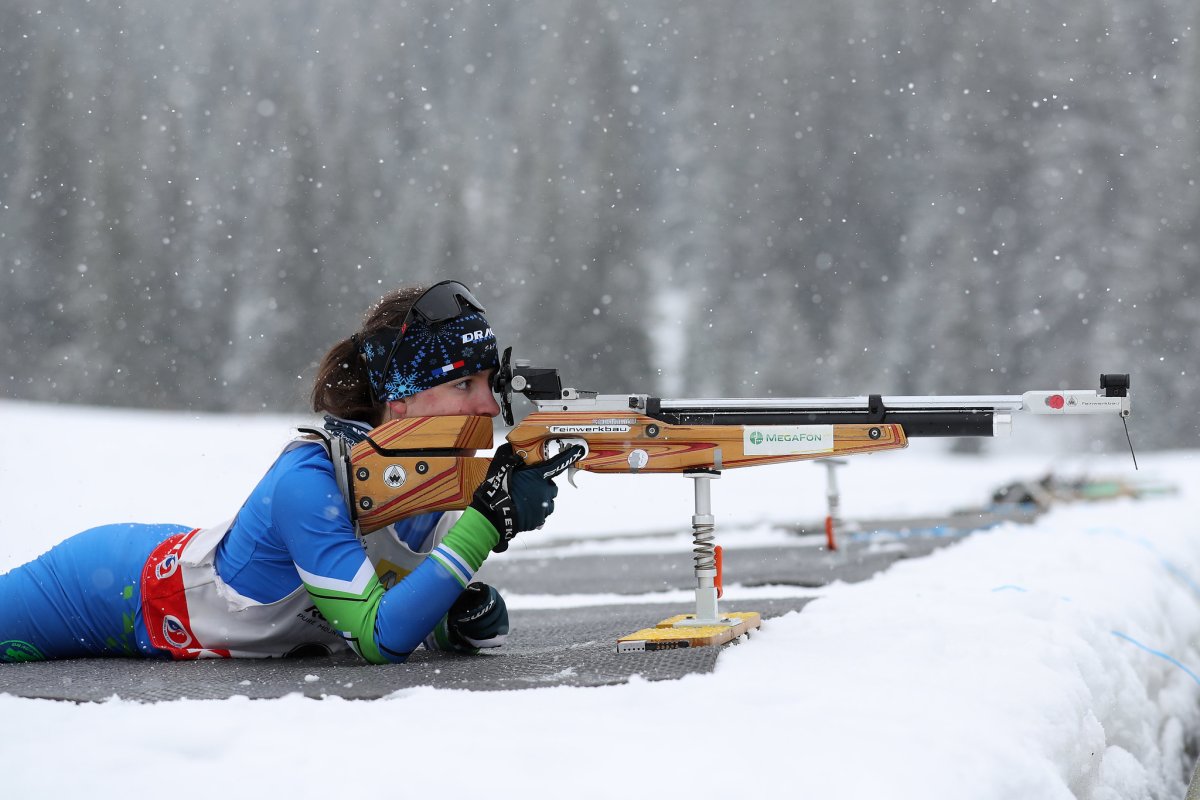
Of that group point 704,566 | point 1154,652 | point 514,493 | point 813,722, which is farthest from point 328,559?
point 1154,652

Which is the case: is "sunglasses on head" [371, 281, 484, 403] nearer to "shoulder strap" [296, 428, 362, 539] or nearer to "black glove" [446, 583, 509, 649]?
"shoulder strap" [296, 428, 362, 539]

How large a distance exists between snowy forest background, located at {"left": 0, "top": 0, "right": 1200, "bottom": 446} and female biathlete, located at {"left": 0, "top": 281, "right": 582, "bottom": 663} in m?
25.1

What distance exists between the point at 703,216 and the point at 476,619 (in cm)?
3576

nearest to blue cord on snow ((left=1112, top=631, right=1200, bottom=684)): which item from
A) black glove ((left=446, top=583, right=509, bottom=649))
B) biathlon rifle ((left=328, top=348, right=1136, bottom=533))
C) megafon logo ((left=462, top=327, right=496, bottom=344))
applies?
biathlon rifle ((left=328, top=348, right=1136, bottom=533))

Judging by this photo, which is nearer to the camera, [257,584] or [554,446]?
[554,446]

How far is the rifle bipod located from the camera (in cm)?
411

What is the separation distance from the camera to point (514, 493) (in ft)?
12.8

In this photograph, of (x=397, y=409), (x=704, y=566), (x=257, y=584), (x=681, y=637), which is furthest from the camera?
(x=704, y=566)

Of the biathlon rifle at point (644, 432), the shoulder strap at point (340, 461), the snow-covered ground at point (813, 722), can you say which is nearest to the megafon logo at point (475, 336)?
the biathlon rifle at point (644, 432)

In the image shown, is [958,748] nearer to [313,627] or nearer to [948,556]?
[313,627]

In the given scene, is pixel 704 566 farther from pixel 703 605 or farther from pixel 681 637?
pixel 681 637

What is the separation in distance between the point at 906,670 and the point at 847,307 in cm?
3340

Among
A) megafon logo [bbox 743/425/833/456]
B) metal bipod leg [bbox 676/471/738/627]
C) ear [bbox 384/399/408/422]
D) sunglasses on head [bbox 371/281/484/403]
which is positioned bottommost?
metal bipod leg [bbox 676/471/738/627]

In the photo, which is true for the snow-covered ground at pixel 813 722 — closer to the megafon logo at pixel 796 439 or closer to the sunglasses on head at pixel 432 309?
the megafon logo at pixel 796 439
